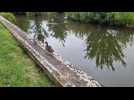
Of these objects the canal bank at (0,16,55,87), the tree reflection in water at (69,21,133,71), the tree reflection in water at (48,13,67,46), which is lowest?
the tree reflection in water at (48,13,67,46)

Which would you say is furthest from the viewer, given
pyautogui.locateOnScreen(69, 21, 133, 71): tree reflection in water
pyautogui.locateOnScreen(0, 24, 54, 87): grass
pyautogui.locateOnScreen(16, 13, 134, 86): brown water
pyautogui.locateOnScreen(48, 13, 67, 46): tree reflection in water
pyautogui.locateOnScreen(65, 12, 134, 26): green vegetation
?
pyautogui.locateOnScreen(65, 12, 134, 26): green vegetation

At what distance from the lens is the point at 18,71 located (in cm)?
560

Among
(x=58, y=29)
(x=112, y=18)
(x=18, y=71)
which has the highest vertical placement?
(x=18, y=71)

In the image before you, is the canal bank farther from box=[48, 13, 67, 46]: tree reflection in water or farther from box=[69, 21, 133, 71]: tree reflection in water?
box=[48, 13, 67, 46]: tree reflection in water

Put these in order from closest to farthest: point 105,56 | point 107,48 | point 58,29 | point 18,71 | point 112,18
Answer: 1. point 18,71
2. point 105,56
3. point 107,48
4. point 58,29
5. point 112,18

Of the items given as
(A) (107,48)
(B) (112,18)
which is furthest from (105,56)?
(B) (112,18)

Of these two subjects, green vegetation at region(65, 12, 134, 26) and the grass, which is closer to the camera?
the grass

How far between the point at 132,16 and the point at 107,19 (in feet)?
6.59

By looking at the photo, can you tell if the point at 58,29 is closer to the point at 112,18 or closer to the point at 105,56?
the point at 112,18

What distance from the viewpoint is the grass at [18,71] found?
4.93 meters

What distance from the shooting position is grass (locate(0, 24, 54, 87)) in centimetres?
493

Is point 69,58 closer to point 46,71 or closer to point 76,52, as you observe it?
point 76,52

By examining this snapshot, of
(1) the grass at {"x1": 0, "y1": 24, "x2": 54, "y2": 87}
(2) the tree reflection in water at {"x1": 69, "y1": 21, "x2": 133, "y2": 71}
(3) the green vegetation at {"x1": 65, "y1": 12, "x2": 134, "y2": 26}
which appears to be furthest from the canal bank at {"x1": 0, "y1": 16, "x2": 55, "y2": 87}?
(3) the green vegetation at {"x1": 65, "y1": 12, "x2": 134, "y2": 26}

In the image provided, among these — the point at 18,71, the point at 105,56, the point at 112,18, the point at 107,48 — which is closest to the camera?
the point at 18,71
